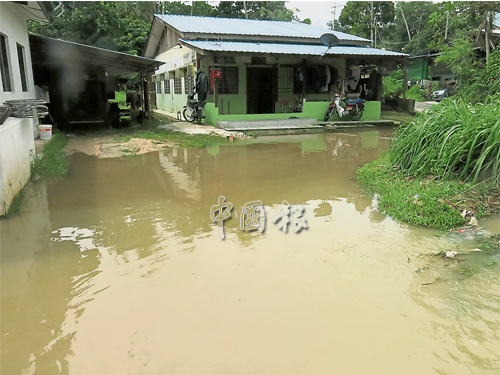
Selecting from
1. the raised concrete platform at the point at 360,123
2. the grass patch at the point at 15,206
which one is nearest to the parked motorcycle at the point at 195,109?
the raised concrete platform at the point at 360,123

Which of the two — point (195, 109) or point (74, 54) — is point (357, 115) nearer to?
point (195, 109)

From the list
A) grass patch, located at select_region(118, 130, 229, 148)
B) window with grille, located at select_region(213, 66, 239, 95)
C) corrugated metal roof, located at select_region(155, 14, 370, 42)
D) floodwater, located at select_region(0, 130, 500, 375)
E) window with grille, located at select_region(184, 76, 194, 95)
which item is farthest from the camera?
corrugated metal roof, located at select_region(155, 14, 370, 42)

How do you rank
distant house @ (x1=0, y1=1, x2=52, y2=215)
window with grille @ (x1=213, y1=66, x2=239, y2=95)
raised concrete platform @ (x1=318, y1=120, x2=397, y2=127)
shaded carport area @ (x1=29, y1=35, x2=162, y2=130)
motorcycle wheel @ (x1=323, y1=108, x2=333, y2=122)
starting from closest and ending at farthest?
distant house @ (x1=0, y1=1, x2=52, y2=215) < shaded carport area @ (x1=29, y1=35, x2=162, y2=130) < raised concrete platform @ (x1=318, y1=120, x2=397, y2=127) < motorcycle wheel @ (x1=323, y1=108, x2=333, y2=122) < window with grille @ (x1=213, y1=66, x2=239, y2=95)

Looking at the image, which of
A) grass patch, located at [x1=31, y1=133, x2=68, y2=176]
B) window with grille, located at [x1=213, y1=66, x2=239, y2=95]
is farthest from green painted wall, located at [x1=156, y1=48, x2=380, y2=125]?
grass patch, located at [x1=31, y1=133, x2=68, y2=176]

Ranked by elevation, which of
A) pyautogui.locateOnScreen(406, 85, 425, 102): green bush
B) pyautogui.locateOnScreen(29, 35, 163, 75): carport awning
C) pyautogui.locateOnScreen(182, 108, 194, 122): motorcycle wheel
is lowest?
pyautogui.locateOnScreen(182, 108, 194, 122): motorcycle wheel

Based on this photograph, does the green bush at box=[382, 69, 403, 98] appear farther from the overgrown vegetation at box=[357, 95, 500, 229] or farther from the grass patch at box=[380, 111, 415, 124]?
the overgrown vegetation at box=[357, 95, 500, 229]

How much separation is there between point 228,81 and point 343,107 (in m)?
4.45

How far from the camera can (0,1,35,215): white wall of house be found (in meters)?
4.64

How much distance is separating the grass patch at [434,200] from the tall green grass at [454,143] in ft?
0.61

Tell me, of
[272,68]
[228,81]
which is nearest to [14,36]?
[228,81]

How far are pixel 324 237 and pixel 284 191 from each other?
1.71m

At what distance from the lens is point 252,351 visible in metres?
2.39

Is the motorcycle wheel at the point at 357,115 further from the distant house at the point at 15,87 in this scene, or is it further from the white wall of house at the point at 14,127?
the white wall of house at the point at 14,127

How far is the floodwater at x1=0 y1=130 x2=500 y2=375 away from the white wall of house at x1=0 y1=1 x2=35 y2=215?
0.41m
